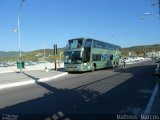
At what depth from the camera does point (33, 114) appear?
10.3m

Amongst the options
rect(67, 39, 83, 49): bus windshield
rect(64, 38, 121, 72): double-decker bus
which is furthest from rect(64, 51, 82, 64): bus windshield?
rect(67, 39, 83, 49): bus windshield

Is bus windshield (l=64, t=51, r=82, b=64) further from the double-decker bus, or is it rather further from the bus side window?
the bus side window

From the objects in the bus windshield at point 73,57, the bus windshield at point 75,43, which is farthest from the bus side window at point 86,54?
the bus windshield at point 75,43

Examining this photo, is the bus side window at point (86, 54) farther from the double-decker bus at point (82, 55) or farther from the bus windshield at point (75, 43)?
the bus windshield at point (75, 43)

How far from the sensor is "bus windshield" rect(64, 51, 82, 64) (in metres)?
36.8

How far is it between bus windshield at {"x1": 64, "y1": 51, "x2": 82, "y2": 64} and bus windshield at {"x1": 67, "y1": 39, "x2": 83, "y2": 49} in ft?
2.27

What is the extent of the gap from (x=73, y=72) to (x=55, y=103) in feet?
92.2

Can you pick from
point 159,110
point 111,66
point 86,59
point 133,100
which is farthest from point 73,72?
point 159,110

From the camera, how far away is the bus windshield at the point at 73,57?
121 feet

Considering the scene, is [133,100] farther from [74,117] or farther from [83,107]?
[74,117]

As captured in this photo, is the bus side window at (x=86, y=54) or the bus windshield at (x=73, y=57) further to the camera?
the bus side window at (x=86, y=54)

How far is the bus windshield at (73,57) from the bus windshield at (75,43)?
69cm

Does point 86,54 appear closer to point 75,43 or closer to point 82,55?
point 82,55

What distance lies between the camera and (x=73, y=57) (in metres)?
37.3
